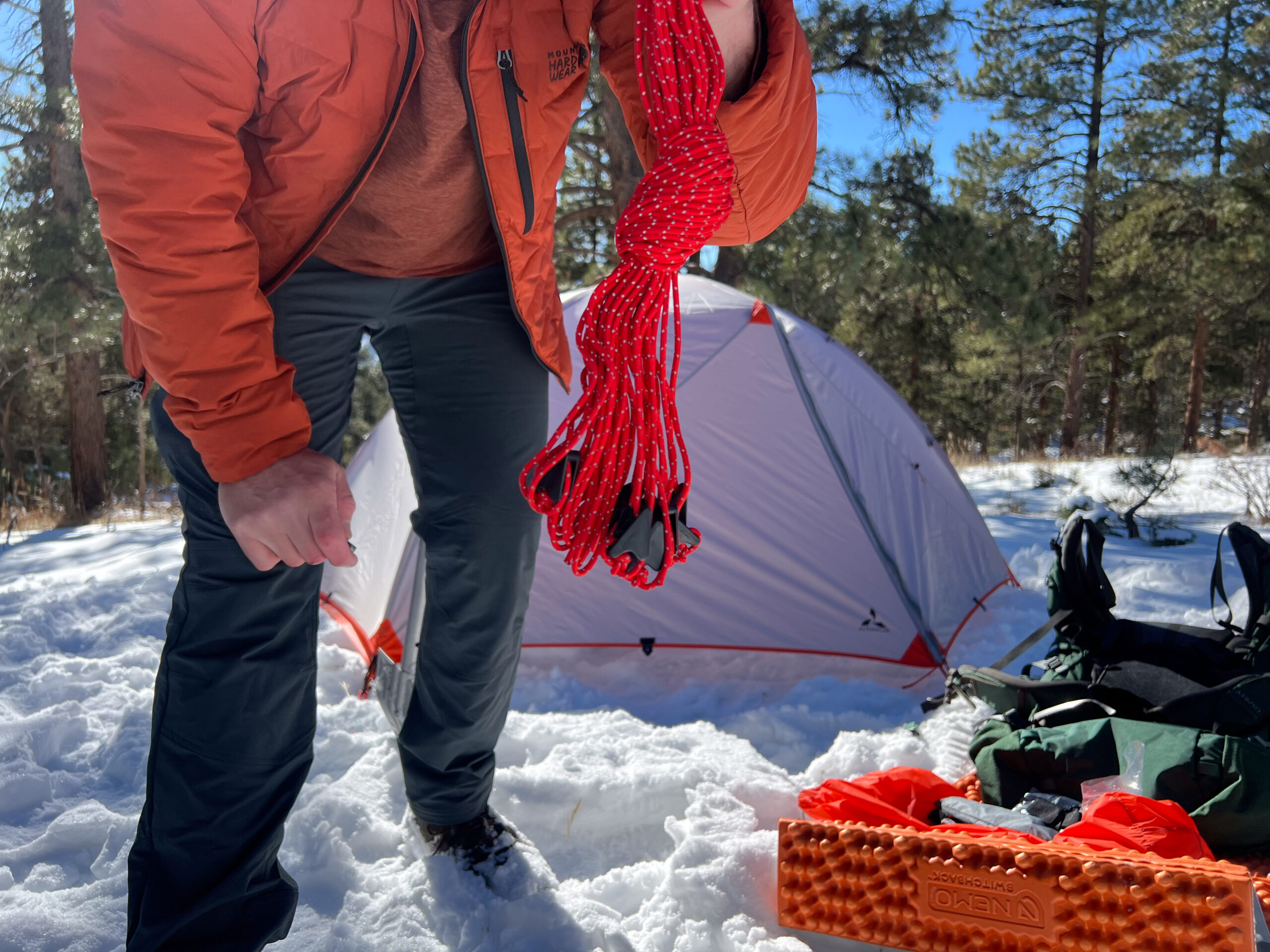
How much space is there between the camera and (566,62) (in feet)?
3.58

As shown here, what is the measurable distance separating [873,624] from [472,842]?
1786 mm

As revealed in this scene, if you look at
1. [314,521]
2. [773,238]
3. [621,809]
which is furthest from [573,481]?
[773,238]

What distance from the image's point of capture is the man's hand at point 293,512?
84 centimetres

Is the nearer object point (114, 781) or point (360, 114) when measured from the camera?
point (360, 114)

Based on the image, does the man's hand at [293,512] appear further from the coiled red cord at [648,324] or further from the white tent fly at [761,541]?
the white tent fly at [761,541]

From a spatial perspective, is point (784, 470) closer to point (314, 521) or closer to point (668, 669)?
point (668, 669)

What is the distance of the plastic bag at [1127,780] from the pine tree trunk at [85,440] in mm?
8837

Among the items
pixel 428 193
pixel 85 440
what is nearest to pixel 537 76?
pixel 428 193

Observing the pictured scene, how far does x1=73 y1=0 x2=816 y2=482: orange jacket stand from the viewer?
2.49 ft

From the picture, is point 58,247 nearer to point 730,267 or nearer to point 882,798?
point 730,267

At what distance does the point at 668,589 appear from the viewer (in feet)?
9.75

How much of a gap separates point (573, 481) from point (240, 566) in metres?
0.41

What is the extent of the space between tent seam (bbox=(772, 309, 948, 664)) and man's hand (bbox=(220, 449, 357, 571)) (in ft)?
7.45

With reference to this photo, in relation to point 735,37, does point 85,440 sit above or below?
below
